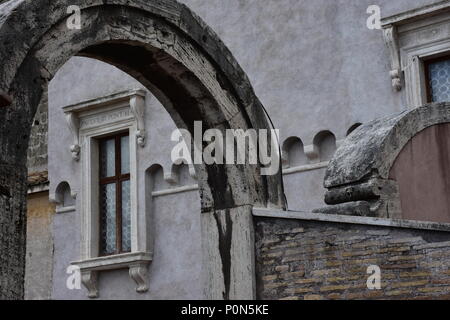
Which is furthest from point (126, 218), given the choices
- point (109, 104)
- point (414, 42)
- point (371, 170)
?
point (371, 170)

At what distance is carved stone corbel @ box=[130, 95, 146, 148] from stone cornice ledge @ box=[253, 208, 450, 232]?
25.2ft

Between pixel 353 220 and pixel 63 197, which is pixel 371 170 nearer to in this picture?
pixel 353 220

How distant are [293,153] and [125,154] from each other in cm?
310

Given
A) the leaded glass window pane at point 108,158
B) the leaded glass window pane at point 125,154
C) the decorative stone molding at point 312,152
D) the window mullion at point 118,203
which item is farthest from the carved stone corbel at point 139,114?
the decorative stone molding at point 312,152

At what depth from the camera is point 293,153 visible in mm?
12914

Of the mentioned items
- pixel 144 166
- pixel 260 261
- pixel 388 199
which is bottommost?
pixel 260 261

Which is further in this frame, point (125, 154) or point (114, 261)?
point (125, 154)

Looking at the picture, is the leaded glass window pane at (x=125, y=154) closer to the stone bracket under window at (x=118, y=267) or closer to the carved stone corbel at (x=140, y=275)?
the stone bracket under window at (x=118, y=267)

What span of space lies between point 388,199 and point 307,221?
2.96 ft

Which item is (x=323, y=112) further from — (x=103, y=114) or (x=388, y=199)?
(x=388, y=199)

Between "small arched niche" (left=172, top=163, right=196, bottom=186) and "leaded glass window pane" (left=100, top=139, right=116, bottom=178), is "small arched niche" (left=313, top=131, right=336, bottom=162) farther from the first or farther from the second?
"leaded glass window pane" (left=100, top=139, right=116, bottom=178)

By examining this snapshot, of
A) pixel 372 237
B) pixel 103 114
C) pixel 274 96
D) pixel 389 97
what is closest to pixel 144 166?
pixel 103 114

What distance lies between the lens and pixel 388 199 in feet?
23.8
